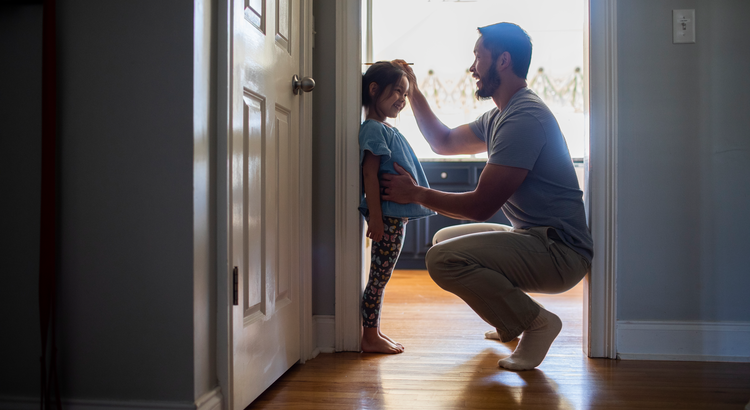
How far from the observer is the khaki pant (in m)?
1.50

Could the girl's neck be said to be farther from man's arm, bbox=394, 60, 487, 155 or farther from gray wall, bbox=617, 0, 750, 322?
gray wall, bbox=617, 0, 750, 322

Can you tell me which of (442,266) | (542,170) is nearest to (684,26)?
(542,170)

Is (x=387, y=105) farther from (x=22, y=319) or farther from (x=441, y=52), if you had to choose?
(x=441, y=52)

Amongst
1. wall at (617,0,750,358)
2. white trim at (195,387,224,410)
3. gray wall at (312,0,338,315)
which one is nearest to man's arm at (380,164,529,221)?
gray wall at (312,0,338,315)

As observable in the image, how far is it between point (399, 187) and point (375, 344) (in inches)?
21.0

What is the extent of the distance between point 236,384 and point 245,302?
7.1 inches

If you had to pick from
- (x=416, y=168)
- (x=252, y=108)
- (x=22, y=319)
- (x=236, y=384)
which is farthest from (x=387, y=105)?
(x=22, y=319)

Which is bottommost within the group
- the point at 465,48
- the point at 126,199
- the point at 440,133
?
the point at 126,199

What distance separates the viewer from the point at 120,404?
3.30 feet

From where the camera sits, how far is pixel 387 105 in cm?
178

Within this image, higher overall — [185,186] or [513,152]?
[513,152]

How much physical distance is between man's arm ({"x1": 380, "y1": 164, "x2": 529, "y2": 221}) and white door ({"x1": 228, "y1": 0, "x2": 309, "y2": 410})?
352 millimetres

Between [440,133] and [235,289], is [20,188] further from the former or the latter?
[440,133]

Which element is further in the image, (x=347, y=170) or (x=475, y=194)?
(x=347, y=170)
